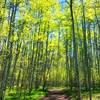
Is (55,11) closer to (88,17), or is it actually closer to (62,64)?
(88,17)

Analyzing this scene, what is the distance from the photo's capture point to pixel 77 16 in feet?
93.7

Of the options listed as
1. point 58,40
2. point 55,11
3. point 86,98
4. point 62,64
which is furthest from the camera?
point 62,64

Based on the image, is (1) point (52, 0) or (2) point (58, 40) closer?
(1) point (52, 0)

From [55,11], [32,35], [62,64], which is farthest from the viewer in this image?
[62,64]

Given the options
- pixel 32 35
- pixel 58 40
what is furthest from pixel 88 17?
pixel 58 40

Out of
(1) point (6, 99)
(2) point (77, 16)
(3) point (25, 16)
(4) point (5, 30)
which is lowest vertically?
(1) point (6, 99)

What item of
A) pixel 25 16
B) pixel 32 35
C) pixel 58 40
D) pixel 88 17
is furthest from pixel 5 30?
pixel 58 40

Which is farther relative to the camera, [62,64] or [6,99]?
[62,64]

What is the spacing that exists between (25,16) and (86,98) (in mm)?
8506

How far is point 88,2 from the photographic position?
25.3 meters

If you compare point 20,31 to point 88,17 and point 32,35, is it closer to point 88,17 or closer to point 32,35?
point 32,35

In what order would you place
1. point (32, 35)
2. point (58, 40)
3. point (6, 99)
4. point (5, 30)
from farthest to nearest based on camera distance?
point (58, 40) < point (32, 35) < point (6, 99) < point (5, 30)

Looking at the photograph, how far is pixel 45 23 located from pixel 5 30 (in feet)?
28.7

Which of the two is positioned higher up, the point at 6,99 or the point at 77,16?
the point at 77,16
